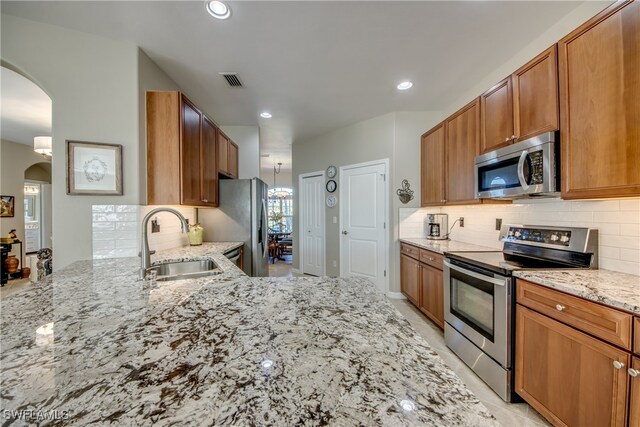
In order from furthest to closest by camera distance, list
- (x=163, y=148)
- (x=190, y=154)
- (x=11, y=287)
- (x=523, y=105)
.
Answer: (x=11, y=287)
(x=190, y=154)
(x=163, y=148)
(x=523, y=105)

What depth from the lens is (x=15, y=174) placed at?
5.06 metres

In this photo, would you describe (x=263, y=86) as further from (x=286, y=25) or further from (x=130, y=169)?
(x=130, y=169)

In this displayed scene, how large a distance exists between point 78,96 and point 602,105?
3.60 m

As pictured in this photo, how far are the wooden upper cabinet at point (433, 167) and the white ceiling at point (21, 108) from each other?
4488 millimetres

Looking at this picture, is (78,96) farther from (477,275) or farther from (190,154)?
(477,275)

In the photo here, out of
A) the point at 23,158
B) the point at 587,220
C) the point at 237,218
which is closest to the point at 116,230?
the point at 237,218

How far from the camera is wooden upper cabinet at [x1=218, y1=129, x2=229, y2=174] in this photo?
326 cm

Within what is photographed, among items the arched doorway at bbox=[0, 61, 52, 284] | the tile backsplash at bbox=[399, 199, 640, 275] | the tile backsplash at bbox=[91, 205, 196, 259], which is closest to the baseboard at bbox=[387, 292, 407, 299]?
the tile backsplash at bbox=[399, 199, 640, 275]

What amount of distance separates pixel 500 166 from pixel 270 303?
216 cm

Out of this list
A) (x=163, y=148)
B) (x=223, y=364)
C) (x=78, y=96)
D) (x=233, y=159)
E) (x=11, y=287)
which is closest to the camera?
(x=223, y=364)

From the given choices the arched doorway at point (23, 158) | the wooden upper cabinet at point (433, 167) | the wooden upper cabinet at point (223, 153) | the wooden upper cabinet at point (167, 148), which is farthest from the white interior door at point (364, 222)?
the arched doorway at point (23, 158)

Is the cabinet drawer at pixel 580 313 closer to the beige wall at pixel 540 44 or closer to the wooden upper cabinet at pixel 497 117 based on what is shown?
the wooden upper cabinet at pixel 497 117

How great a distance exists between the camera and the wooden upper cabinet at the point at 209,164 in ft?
8.98

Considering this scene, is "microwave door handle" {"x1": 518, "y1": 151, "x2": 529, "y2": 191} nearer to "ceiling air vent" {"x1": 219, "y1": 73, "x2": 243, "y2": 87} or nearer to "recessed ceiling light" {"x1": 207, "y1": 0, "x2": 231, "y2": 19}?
"recessed ceiling light" {"x1": 207, "y1": 0, "x2": 231, "y2": 19}
